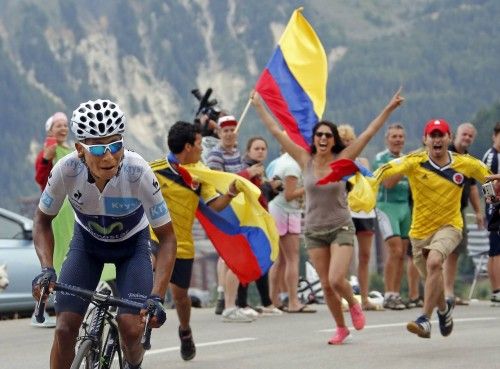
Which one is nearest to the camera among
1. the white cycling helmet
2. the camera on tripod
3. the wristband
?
the wristband

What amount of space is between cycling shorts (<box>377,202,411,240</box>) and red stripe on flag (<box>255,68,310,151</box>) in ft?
4.95

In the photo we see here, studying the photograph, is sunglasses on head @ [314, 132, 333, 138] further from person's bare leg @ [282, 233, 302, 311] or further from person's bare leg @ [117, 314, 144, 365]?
person's bare leg @ [117, 314, 144, 365]

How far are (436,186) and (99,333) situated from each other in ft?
19.7

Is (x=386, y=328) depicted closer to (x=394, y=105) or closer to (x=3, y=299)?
(x=394, y=105)

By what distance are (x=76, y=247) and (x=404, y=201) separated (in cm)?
960

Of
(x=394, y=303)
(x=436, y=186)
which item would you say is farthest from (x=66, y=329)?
(x=394, y=303)

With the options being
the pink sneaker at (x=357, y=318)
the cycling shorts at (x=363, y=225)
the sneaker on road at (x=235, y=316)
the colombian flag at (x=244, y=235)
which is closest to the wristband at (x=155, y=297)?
the pink sneaker at (x=357, y=318)

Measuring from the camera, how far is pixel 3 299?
17.1 m

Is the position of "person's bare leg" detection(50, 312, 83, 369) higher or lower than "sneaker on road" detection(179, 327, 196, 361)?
higher

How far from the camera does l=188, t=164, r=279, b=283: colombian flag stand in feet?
46.8

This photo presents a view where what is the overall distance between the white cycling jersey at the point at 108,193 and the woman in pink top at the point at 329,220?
4947 millimetres

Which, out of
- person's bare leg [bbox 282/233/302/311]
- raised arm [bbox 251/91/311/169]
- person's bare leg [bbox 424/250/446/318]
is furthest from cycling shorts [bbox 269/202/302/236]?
person's bare leg [bbox 424/250/446/318]

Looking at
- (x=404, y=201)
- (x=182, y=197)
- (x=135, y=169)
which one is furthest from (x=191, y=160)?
(x=404, y=201)

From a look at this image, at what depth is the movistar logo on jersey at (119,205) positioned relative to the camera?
848cm
